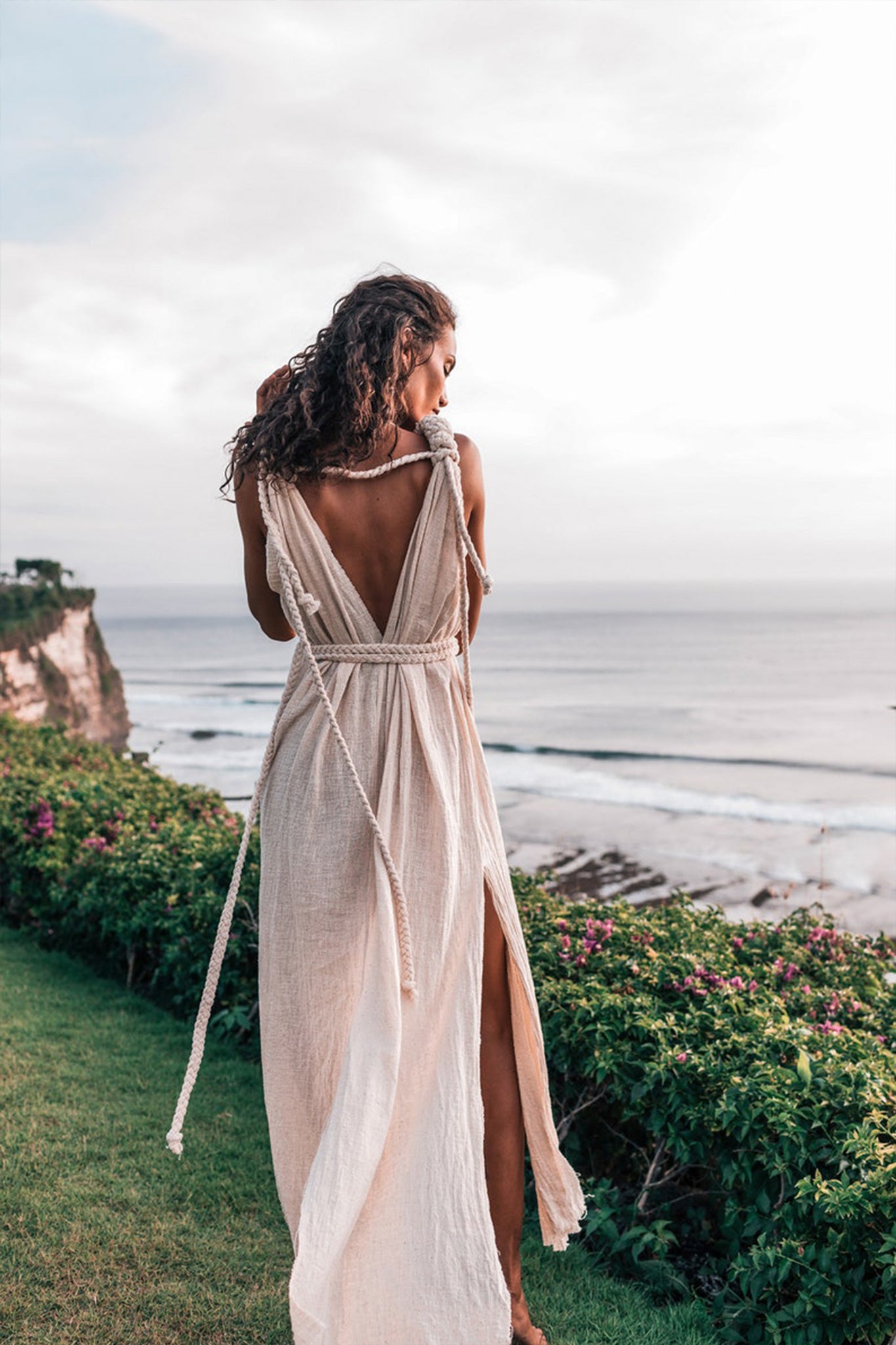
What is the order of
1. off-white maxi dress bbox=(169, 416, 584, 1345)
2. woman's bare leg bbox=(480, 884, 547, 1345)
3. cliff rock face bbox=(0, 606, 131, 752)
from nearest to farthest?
off-white maxi dress bbox=(169, 416, 584, 1345), woman's bare leg bbox=(480, 884, 547, 1345), cliff rock face bbox=(0, 606, 131, 752)

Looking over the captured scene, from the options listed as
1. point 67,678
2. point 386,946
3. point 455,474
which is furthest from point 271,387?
point 67,678

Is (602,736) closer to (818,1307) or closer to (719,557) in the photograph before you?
(818,1307)

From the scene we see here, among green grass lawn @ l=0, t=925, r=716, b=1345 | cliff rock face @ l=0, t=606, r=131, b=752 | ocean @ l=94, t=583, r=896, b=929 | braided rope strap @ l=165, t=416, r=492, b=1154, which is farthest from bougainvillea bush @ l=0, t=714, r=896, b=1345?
cliff rock face @ l=0, t=606, r=131, b=752

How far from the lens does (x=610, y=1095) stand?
308 centimetres

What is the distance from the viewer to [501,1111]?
2.34 meters

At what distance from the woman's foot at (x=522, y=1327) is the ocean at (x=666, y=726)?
658 cm

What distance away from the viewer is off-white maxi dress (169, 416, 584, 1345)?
2.08 meters

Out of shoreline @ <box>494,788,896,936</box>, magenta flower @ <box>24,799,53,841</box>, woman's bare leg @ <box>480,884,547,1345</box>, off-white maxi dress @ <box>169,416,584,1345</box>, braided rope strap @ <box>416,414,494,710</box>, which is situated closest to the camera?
off-white maxi dress @ <box>169,416,584,1345</box>

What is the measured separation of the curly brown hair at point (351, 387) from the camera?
2180mm

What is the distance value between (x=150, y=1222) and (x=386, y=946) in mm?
1330

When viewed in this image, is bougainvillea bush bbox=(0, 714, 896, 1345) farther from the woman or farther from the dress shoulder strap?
the dress shoulder strap

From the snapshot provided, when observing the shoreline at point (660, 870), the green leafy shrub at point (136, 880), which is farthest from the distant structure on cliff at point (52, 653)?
the green leafy shrub at point (136, 880)

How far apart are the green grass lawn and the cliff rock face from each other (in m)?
17.3

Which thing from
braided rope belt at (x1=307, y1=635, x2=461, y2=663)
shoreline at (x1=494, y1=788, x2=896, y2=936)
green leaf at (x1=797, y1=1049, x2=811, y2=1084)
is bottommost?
shoreline at (x1=494, y1=788, x2=896, y2=936)
